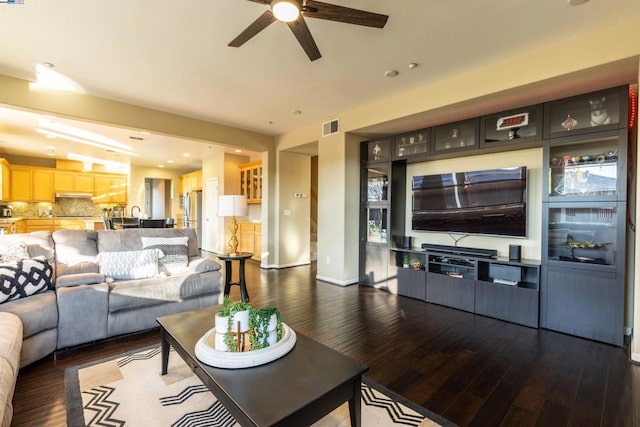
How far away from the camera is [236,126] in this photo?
5.50 meters

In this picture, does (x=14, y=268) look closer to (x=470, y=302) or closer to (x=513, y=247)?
(x=470, y=302)

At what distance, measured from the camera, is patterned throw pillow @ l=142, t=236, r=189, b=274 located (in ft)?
11.1

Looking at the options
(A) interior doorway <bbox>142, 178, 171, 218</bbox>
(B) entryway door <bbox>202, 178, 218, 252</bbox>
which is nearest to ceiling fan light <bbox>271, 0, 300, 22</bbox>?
(B) entryway door <bbox>202, 178, 218, 252</bbox>

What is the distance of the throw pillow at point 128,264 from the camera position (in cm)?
304

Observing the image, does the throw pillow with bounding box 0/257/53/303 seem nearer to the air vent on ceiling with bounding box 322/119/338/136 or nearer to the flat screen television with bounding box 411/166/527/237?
the air vent on ceiling with bounding box 322/119/338/136

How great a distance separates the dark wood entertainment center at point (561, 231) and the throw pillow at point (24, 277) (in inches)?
160

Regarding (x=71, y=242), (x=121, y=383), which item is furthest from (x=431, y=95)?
(x=71, y=242)

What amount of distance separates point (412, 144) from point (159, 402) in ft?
13.3

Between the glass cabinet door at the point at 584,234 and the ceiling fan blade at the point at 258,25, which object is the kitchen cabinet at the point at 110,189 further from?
the glass cabinet door at the point at 584,234

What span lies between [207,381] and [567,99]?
157 inches

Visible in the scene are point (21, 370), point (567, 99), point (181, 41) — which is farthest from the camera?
point (567, 99)

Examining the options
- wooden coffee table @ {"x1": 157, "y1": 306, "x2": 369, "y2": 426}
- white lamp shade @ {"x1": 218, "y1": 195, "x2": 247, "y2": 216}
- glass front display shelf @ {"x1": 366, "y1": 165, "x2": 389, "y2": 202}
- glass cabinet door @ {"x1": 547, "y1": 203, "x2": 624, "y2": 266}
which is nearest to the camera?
wooden coffee table @ {"x1": 157, "y1": 306, "x2": 369, "y2": 426}

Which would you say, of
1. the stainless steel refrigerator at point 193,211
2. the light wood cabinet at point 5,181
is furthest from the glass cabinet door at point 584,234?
the light wood cabinet at point 5,181

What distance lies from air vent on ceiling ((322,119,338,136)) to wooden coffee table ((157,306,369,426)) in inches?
150
